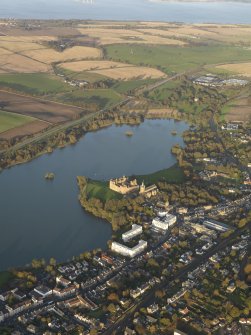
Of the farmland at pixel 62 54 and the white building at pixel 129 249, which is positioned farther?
the farmland at pixel 62 54

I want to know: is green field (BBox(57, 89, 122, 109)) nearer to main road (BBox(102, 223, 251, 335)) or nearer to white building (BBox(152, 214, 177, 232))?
white building (BBox(152, 214, 177, 232))

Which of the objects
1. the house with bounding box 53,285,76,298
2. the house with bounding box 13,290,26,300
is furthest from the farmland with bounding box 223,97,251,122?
the house with bounding box 13,290,26,300

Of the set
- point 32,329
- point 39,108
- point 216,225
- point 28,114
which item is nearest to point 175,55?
point 39,108

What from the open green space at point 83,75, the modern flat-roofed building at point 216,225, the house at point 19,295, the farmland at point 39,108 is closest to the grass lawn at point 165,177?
the modern flat-roofed building at point 216,225

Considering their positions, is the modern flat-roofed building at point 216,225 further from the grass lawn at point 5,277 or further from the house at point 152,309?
the grass lawn at point 5,277

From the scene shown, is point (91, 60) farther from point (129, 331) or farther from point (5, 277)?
point (129, 331)

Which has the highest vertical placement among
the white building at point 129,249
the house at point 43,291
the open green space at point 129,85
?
the open green space at point 129,85
